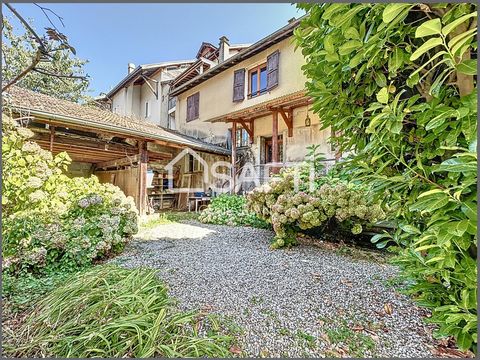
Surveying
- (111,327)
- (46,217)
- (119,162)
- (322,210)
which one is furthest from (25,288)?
(119,162)

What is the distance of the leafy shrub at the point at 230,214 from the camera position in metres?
6.73

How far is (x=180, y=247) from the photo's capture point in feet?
14.4

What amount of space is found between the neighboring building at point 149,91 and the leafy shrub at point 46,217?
11.0 m

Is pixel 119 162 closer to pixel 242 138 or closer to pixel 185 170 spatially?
pixel 185 170

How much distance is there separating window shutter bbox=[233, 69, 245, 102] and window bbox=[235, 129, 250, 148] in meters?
1.56

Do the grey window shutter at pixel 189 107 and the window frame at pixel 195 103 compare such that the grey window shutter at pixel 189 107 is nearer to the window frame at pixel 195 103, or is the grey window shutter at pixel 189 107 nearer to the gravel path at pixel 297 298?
the window frame at pixel 195 103

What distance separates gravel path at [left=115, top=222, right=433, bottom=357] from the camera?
1766mm

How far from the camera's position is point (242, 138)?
1142 cm

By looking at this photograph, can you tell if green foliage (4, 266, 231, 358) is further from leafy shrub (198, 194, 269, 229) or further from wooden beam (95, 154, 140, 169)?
wooden beam (95, 154, 140, 169)


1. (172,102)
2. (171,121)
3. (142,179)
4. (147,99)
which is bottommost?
(142,179)

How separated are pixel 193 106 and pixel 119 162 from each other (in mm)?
5014

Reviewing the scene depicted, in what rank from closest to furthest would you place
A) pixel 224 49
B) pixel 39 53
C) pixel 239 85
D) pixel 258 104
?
pixel 39 53 < pixel 258 104 < pixel 239 85 < pixel 224 49

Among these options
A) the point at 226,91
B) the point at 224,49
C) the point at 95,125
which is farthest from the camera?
the point at 224,49

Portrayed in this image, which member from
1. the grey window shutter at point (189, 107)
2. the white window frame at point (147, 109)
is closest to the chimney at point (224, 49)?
the grey window shutter at point (189, 107)
